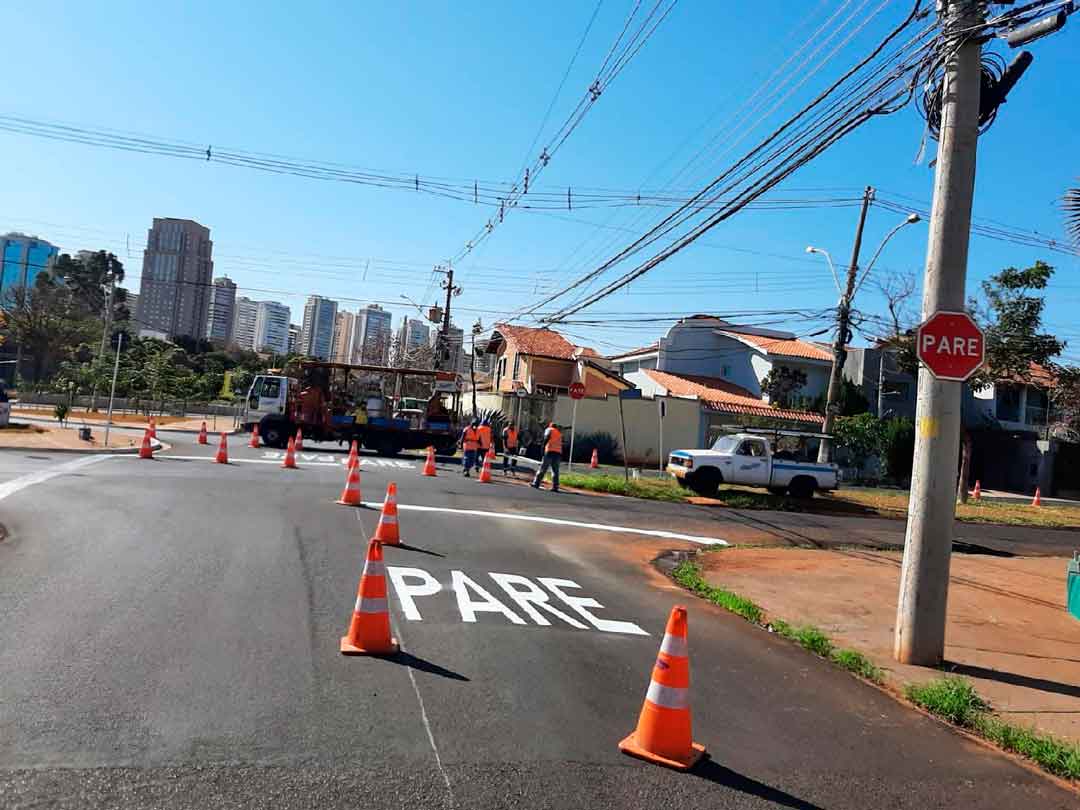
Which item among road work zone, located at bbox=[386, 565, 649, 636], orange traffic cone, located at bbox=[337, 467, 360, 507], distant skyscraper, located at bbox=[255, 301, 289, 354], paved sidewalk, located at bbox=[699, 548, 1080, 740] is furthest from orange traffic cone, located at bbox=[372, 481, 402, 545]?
distant skyscraper, located at bbox=[255, 301, 289, 354]

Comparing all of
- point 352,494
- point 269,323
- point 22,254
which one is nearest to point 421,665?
point 352,494

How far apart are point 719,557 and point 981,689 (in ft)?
21.6

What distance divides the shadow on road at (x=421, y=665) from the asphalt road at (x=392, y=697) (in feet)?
0.08

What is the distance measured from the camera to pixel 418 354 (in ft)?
231

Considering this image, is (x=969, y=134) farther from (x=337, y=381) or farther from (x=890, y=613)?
(x=337, y=381)

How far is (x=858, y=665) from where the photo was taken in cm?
746

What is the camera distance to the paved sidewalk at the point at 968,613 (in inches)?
278

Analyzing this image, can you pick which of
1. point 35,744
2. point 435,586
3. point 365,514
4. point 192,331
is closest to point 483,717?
point 35,744

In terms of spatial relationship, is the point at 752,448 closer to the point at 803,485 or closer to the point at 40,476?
the point at 803,485

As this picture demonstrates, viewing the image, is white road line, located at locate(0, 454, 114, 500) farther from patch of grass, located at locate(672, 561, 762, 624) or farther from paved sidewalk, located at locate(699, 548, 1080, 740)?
paved sidewalk, located at locate(699, 548, 1080, 740)

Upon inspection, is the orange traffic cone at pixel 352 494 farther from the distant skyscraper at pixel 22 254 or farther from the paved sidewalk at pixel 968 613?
the distant skyscraper at pixel 22 254

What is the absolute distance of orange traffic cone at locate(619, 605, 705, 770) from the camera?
480 cm

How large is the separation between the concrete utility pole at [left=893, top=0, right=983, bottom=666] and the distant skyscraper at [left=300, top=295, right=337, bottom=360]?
470 feet

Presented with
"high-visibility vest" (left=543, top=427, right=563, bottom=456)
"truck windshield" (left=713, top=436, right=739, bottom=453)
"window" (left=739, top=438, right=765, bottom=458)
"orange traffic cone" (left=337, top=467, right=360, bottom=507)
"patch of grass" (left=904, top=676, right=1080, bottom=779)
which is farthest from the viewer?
"truck windshield" (left=713, top=436, right=739, bottom=453)
